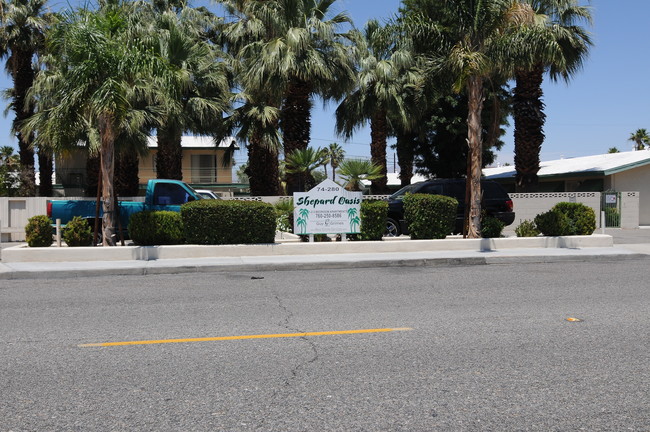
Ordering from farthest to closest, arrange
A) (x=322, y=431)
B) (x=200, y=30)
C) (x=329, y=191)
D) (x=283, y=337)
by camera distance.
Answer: (x=200, y=30), (x=329, y=191), (x=283, y=337), (x=322, y=431)

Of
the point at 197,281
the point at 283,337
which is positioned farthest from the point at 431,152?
the point at 283,337

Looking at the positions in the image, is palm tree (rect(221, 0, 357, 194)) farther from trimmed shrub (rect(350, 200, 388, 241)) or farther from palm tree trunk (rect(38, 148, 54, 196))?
palm tree trunk (rect(38, 148, 54, 196))

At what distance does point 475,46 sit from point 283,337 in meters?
12.0

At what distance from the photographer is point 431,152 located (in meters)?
32.3

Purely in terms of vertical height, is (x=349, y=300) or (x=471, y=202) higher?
(x=471, y=202)

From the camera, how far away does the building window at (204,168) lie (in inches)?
1660

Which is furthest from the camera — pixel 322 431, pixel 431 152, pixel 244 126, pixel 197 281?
pixel 431 152

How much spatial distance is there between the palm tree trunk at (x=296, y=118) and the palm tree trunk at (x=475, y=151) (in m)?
9.04

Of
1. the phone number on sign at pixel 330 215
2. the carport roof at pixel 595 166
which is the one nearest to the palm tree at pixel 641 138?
the carport roof at pixel 595 166

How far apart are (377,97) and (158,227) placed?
15465 mm

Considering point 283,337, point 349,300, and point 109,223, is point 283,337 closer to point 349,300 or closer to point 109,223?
point 349,300

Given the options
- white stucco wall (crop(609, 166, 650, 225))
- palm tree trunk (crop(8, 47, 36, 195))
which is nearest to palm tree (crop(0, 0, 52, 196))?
palm tree trunk (crop(8, 47, 36, 195))

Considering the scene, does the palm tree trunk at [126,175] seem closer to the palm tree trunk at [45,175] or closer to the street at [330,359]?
the palm tree trunk at [45,175]

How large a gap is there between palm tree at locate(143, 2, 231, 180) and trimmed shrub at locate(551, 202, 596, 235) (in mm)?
13641
